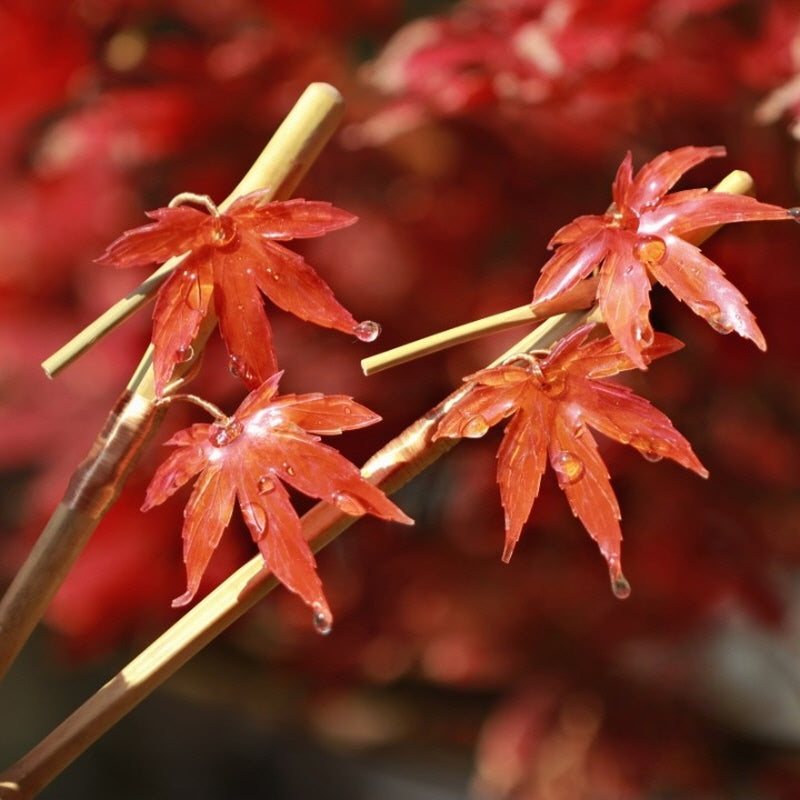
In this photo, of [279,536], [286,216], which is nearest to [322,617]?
[279,536]

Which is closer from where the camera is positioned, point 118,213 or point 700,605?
point 118,213

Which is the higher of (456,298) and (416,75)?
(416,75)

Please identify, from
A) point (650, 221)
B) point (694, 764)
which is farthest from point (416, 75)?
point (694, 764)

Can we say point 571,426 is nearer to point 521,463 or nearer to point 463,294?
point 521,463

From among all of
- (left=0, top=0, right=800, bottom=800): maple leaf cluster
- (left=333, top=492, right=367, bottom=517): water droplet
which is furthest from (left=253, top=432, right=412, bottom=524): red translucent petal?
(left=0, top=0, right=800, bottom=800): maple leaf cluster

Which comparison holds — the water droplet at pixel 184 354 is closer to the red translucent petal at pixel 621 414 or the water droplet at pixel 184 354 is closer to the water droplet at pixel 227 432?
the water droplet at pixel 227 432

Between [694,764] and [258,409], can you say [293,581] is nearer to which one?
[258,409]
